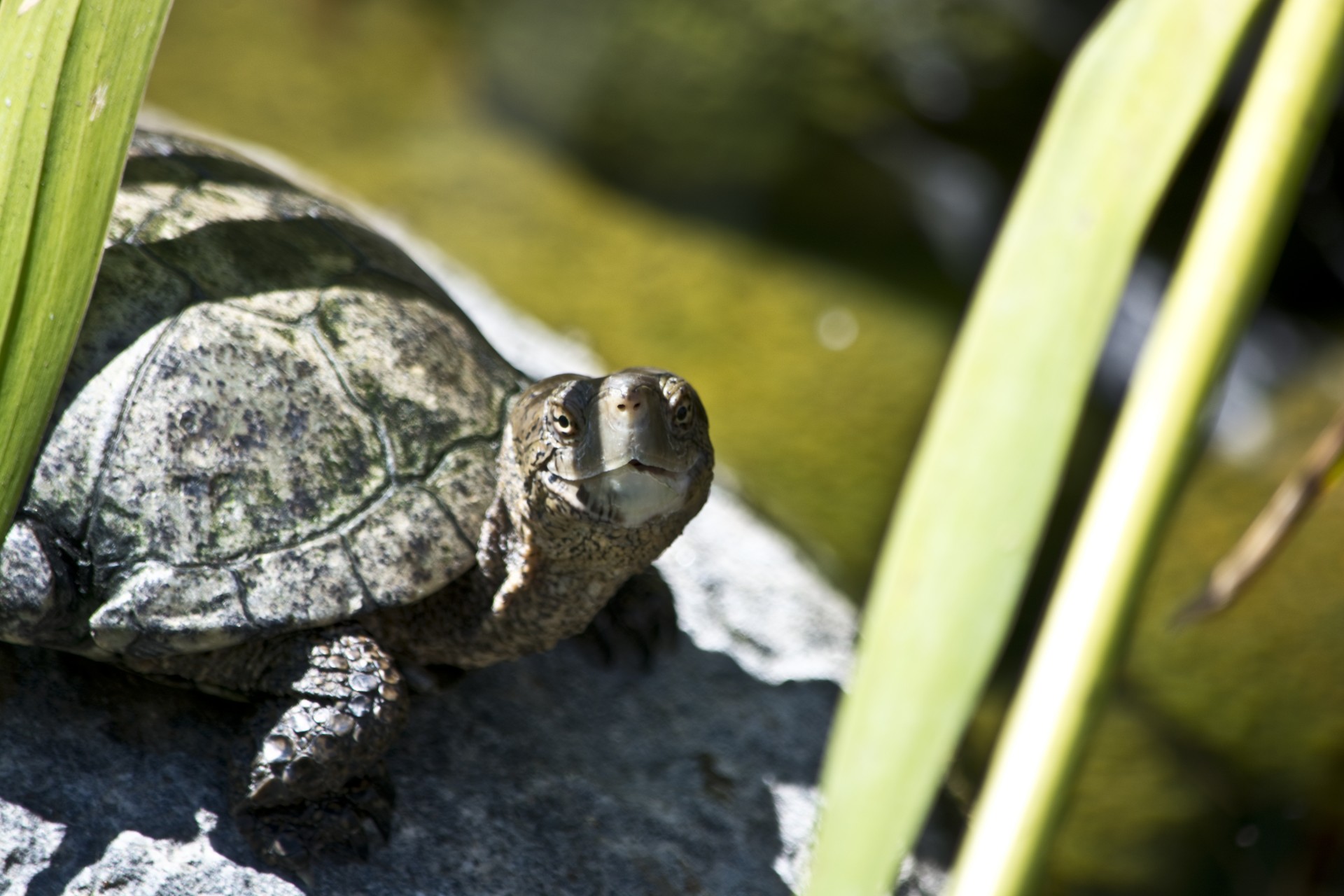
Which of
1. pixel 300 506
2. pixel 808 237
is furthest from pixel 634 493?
pixel 808 237

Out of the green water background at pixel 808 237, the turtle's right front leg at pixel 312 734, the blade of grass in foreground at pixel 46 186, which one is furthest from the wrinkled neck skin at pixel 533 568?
the green water background at pixel 808 237

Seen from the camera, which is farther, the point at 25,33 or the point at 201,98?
the point at 201,98

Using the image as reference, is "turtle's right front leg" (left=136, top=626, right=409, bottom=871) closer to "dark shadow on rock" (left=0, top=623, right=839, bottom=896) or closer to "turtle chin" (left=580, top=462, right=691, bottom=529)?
"dark shadow on rock" (left=0, top=623, right=839, bottom=896)

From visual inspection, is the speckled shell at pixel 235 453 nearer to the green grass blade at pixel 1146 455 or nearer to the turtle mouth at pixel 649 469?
the turtle mouth at pixel 649 469

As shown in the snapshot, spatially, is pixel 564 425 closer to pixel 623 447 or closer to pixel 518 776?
pixel 623 447

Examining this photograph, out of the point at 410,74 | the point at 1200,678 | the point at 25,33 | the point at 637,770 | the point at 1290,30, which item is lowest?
the point at 637,770

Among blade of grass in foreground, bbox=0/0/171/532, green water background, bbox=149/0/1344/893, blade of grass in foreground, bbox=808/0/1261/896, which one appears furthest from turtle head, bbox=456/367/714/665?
green water background, bbox=149/0/1344/893

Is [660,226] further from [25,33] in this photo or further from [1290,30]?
[1290,30]

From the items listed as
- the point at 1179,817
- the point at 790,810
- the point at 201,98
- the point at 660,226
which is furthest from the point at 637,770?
the point at 201,98
